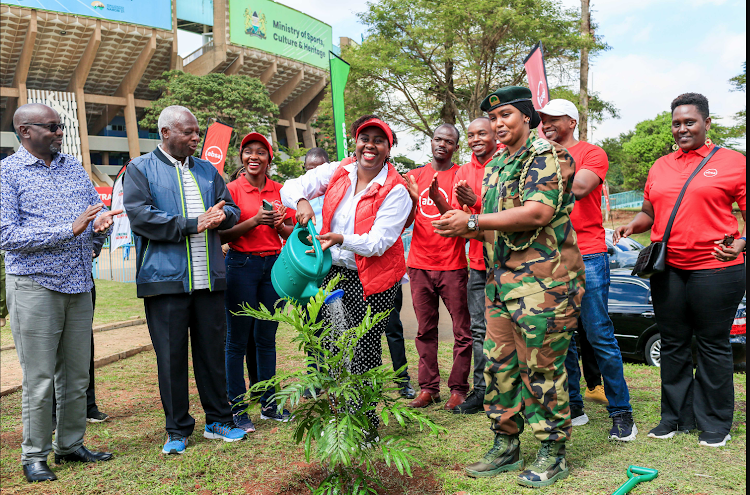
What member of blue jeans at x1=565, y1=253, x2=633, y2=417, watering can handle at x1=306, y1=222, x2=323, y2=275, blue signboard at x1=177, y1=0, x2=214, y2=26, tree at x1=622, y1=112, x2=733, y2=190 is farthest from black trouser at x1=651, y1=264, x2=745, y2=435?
blue signboard at x1=177, y1=0, x2=214, y2=26

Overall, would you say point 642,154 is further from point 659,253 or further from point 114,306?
→ point 659,253

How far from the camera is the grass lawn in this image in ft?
10.0

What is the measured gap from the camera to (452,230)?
9.67 feet

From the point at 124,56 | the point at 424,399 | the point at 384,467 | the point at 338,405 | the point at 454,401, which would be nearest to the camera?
the point at 338,405

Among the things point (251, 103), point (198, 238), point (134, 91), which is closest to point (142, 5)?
point (134, 91)

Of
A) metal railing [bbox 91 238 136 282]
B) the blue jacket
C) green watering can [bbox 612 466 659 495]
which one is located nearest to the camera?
green watering can [bbox 612 466 659 495]

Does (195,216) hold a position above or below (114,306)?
above

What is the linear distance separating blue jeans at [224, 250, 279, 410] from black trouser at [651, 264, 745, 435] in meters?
2.75

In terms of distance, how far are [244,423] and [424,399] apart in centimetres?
141

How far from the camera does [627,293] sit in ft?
21.8

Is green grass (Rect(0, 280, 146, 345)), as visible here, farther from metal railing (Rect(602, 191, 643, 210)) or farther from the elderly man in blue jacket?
metal railing (Rect(602, 191, 643, 210))

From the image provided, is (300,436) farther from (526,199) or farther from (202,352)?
(526,199)

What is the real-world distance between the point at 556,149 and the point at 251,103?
34981 millimetres

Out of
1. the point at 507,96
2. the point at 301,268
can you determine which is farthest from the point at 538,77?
the point at 301,268
